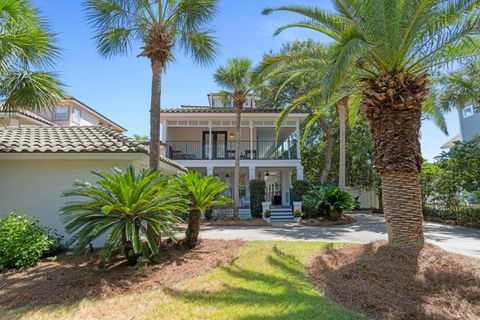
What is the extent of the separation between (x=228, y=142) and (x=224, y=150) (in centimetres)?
119

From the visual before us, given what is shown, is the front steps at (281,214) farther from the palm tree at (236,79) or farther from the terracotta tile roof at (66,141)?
the terracotta tile roof at (66,141)

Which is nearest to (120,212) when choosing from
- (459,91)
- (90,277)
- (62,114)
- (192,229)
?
(90,277)

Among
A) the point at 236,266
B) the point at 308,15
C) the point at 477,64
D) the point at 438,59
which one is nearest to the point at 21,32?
the point at 308,15

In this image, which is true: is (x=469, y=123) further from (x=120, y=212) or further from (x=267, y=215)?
(x=120, y=212)

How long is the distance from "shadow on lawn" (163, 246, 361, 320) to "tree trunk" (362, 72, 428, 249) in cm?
254

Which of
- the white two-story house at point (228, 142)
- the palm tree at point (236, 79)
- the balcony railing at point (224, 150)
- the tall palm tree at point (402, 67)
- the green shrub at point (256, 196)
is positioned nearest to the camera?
the tall palm tree at point (402, 67)

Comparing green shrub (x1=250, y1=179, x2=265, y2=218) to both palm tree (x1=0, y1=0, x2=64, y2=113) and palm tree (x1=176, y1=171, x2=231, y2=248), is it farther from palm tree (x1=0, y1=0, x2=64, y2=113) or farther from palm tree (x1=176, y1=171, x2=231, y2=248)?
palm tree (x1=0, y1=0, x2=64, y2=113)

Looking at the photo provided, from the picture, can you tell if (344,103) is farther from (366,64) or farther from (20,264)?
(20,264)

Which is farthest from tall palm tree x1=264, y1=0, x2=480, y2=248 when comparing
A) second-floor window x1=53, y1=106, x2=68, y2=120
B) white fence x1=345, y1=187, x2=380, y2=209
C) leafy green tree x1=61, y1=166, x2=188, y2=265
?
second-floor window x1=53, y1=106, x2=68, y2=120

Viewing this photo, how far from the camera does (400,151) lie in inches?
252

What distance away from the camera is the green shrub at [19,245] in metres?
5.95

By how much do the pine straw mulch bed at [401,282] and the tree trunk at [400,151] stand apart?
0.55 m

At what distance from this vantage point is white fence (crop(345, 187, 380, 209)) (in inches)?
1018

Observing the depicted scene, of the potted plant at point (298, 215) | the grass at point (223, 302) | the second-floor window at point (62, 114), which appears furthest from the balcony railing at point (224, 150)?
the grass at point (223, 302)
